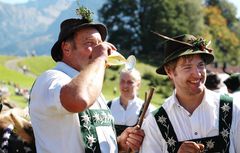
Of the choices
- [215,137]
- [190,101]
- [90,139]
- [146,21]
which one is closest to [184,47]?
[190,101]

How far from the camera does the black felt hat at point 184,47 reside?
4.89m

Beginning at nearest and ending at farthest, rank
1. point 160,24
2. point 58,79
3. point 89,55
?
point 58,79
point 89,55
point 160,24

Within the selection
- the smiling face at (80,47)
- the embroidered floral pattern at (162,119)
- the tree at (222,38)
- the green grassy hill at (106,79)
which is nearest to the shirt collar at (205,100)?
the embroidered floral pattern at (162,119)

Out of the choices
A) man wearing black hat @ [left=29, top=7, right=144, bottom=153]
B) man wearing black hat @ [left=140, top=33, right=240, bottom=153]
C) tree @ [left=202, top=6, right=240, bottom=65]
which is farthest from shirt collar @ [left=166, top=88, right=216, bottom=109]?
tree @ [left=202, top=6, right=240, bottom=65]

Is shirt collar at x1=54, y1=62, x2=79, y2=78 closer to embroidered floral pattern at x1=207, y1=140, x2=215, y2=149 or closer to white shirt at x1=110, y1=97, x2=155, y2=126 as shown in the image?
embroidered floral pattern at x1=207, y1=140, x2=215, y2=149

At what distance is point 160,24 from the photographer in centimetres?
7544

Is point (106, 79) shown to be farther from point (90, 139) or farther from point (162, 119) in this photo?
point (90, 139)

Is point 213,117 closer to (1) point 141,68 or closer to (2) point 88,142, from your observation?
(2) point 88,142

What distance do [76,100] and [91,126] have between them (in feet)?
2.05

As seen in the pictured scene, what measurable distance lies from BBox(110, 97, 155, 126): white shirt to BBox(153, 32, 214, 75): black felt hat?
3.96 m

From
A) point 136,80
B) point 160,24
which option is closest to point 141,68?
point 160,24

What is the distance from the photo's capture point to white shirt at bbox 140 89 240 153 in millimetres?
4680

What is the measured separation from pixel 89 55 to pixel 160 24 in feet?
235

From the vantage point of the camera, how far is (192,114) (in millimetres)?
4824
